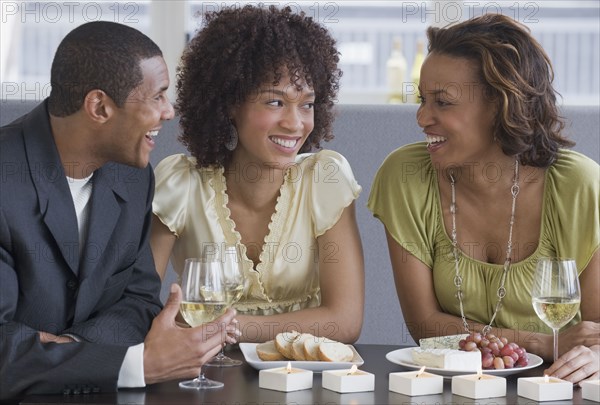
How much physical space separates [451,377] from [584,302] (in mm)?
591

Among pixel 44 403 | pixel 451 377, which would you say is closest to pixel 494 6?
pixel 451 377

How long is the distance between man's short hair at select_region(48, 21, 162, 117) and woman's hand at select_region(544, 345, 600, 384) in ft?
2.88

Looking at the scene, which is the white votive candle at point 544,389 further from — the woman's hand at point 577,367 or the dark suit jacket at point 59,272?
the dark suit jacket at point 59,272

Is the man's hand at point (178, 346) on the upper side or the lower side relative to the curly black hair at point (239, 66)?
lower

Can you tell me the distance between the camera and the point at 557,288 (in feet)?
5.16

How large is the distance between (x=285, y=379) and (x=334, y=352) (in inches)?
7.3

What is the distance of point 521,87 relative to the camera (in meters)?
2.11

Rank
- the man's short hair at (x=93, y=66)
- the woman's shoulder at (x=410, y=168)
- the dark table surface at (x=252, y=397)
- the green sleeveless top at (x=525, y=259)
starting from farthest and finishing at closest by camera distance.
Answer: the woman's shoulder at (x=410, y=168) < the green sleeveless top at (x=525, y=259) < the man's short hair at (x=93, y=66) < the dark table surface at (x=252, y=397)

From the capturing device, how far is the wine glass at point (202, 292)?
1.50 meters

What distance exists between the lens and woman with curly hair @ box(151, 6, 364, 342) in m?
2.13

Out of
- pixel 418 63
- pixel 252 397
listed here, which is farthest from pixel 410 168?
pixel 418 63

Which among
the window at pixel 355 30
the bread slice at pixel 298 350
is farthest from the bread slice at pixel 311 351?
the window at pixel 355 30

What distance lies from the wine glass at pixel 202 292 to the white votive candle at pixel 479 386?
0.36 metres

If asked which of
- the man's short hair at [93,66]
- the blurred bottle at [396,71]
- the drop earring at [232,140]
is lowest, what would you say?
the drop earring at [232,140]
